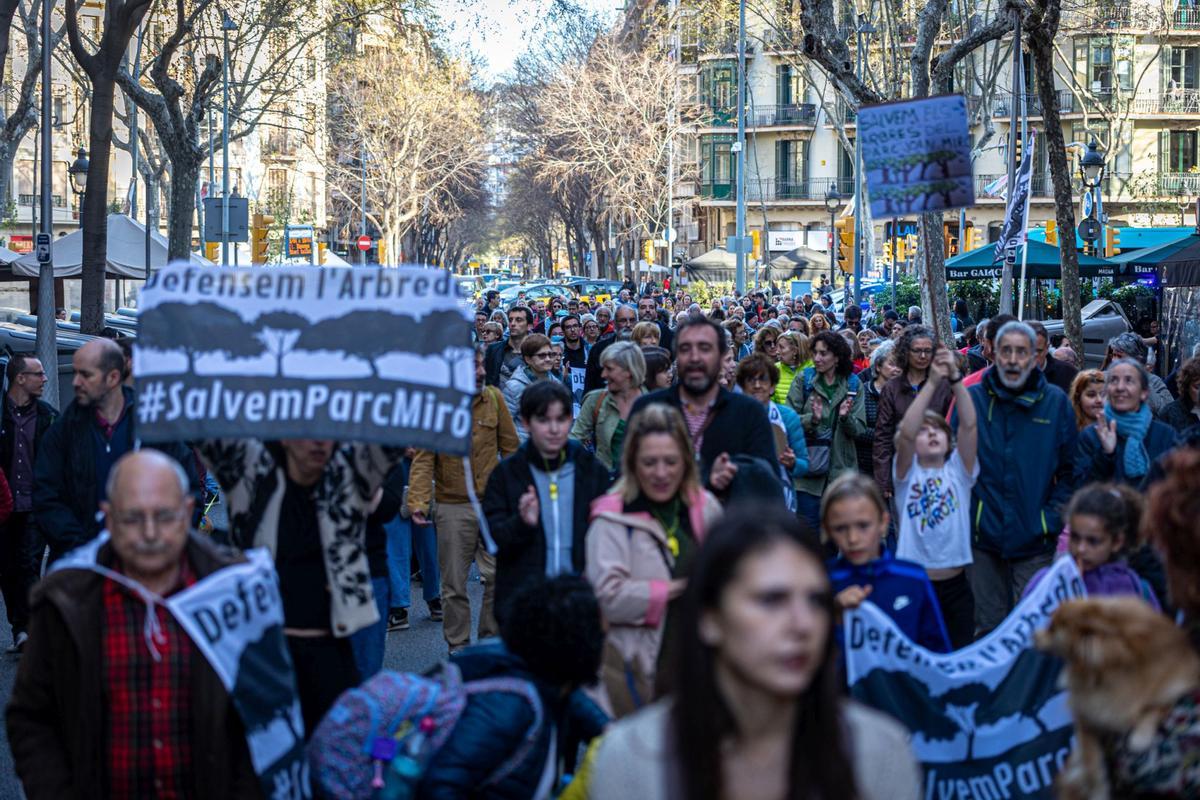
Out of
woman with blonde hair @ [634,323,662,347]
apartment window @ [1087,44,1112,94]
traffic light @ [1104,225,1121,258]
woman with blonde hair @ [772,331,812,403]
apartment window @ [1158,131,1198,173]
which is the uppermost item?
apartment window @ [1087,44,1112,94]

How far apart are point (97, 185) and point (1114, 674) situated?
18905 millimetres

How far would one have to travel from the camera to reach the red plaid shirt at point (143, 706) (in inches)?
155

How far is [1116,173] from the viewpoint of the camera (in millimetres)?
64188

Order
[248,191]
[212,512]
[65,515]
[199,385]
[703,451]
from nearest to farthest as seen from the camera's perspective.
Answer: [199,385], [703,451], [65,515], [212,512], [248,191]

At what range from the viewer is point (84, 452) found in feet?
24.4

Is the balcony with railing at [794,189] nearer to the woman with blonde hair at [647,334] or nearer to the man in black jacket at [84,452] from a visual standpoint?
the woman with blonde hair at [647,334]

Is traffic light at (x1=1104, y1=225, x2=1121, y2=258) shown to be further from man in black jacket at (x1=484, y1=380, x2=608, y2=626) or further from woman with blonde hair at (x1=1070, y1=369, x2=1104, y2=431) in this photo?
man in black jacket at (x1=484, y1=380, x2=608, y2=626)

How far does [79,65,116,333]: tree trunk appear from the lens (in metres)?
19.7

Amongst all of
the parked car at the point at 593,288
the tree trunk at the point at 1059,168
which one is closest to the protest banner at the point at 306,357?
the tree trunk at the point at 1059,168

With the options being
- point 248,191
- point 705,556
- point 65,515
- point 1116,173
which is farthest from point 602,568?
point 248,191

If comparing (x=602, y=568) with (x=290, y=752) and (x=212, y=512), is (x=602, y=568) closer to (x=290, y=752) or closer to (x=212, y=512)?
(x=290, y=752)

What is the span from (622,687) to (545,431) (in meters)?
1.45

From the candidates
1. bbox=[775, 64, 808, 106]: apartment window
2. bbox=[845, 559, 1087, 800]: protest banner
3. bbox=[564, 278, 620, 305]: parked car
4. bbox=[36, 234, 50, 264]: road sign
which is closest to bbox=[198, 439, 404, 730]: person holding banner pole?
bbox=[845, 559, 1087, 800]: protest banner

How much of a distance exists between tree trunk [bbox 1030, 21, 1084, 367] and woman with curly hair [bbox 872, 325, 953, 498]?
521cm
